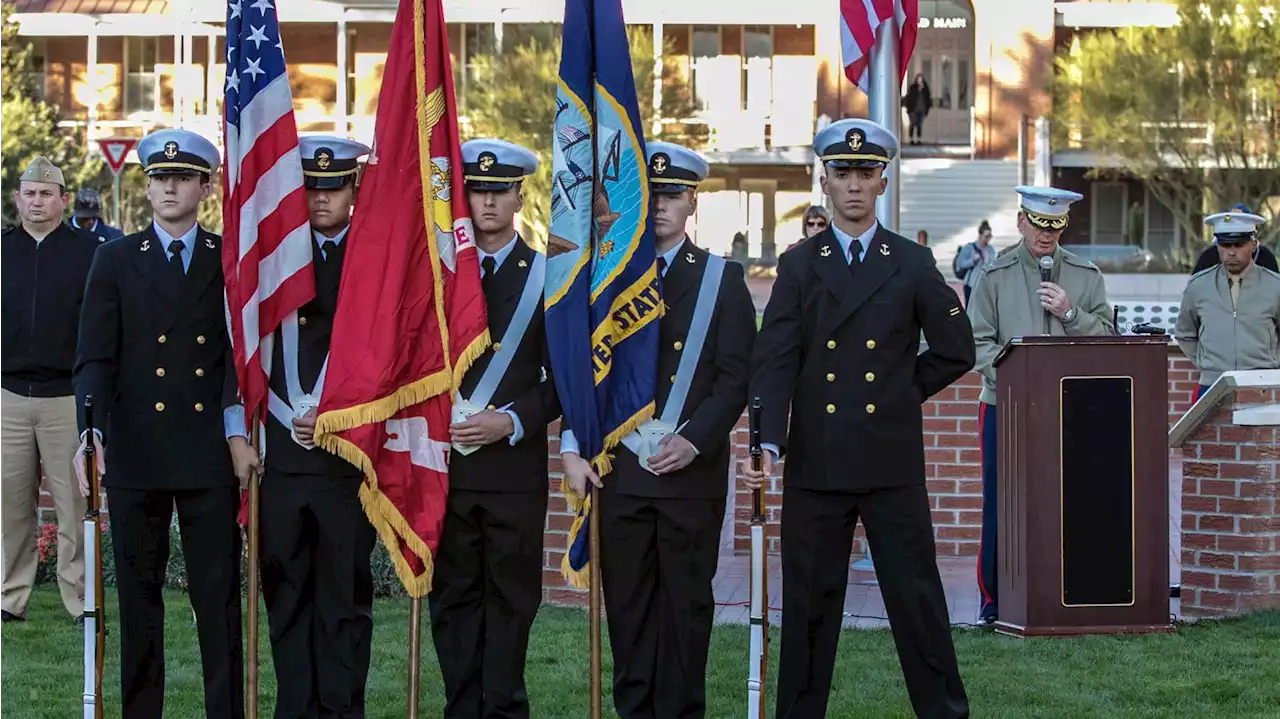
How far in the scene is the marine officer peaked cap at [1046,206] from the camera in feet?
29.3

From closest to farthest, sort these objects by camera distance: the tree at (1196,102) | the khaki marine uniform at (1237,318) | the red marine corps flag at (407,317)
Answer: the red marine corps flag at (407,317)
the khaki marine uniform at (1237,318)
the tree at (1196,102)

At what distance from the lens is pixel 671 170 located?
6934 millimetres

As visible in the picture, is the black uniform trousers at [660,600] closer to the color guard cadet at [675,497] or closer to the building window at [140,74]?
the color guard cadet at [675,497]

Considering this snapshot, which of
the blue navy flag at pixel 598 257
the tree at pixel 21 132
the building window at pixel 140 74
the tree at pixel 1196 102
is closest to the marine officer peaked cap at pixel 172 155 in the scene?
the blue navy flag at pixel 598 257

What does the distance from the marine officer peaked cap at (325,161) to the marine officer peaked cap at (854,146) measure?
165cm

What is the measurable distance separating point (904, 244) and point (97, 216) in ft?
25.0

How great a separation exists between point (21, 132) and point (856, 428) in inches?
1426

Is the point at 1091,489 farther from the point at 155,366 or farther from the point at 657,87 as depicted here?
the point at 657,87

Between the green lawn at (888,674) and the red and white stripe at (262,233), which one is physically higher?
the red and white stripe at (262,233)

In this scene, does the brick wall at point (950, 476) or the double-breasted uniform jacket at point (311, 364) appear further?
the brick wall at point (950, 476)

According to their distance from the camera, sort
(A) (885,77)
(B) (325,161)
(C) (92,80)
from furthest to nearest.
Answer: (C) (92,80)
(A) (885,77)
(B) (325,161)

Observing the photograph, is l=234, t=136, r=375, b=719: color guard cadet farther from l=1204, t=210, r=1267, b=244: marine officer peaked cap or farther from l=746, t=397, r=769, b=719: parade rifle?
l=1204, t=210, r=1267, b=244: marine officer peaked cap

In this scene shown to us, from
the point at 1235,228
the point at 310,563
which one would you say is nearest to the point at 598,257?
the point at 310,563

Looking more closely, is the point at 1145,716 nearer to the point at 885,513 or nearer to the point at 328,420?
the point at 885,513
